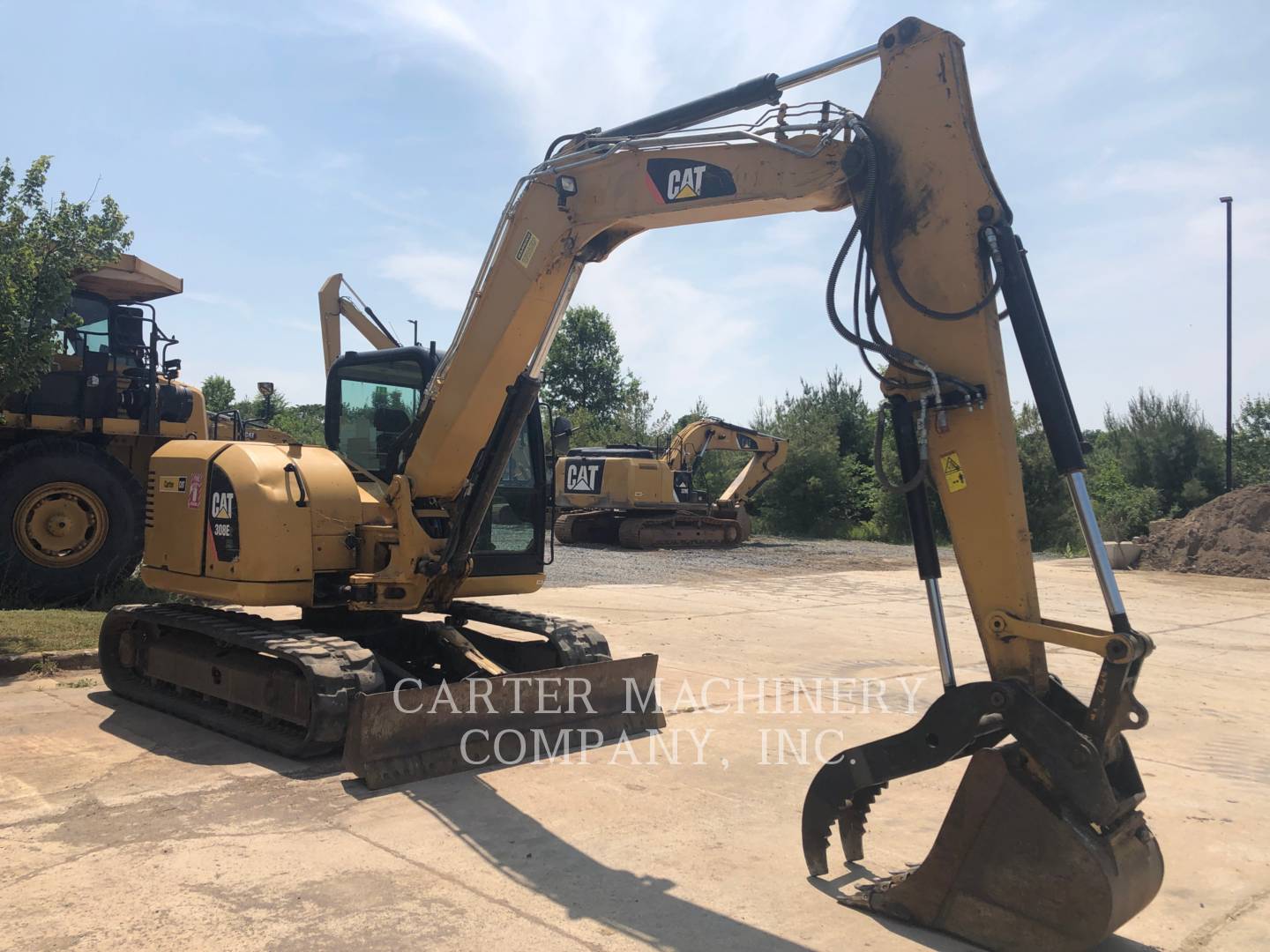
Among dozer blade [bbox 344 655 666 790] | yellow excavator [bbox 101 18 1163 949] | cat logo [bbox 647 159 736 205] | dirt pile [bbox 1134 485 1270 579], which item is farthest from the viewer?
dirt pile [bbox 1134 485 1270 579]

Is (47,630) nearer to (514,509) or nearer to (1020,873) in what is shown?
(514,509)

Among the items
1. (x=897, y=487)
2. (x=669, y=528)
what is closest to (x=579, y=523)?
(x=669, y=528)

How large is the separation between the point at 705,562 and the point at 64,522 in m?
12.8

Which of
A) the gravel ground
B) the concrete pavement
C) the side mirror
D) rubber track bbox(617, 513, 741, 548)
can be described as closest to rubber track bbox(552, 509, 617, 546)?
rubber track bbox(617, 513, 741, 548)

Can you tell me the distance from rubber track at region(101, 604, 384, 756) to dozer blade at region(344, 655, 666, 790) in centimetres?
24

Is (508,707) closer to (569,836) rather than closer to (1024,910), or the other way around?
(569,836)

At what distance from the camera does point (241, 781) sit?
525 cm

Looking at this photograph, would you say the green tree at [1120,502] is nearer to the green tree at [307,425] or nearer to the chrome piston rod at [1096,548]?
the green tree at [307,425]

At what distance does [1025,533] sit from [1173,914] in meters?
1.57

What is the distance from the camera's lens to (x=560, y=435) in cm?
662

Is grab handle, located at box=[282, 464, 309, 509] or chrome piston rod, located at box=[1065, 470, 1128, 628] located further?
grab handle, located at box=[282, 464, 309, 509]

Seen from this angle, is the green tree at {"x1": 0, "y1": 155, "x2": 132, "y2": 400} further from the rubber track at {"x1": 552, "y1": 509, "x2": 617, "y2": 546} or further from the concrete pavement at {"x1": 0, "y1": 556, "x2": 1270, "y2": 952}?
the rubber track at {"x1": 552, "y1": 509, "x2": 617, "y2": 546}

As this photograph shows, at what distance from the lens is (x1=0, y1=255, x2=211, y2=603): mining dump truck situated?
977 cm

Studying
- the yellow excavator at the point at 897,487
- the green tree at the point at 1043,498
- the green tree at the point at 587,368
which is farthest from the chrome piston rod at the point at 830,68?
the green tree at the point at 587,368
